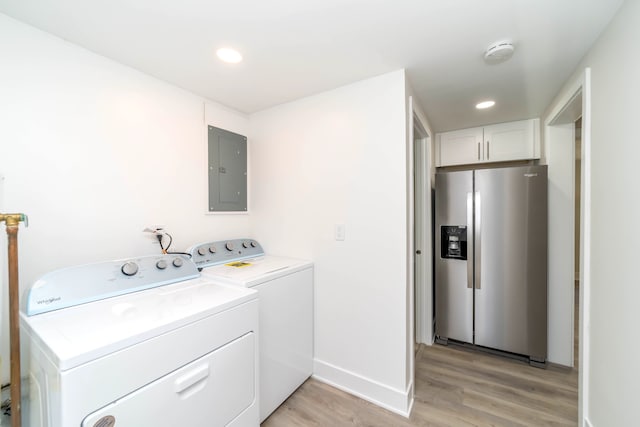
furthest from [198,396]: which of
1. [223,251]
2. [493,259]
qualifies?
[493,259]

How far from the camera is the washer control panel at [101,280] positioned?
1.05 meters

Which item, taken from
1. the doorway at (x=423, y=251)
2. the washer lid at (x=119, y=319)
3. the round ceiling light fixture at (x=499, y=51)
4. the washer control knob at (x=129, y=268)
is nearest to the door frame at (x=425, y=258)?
the doorway at (x=423, y=251)

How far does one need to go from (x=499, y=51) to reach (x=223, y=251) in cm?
223

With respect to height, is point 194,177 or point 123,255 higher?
point 194,177

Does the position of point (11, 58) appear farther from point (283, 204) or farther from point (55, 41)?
point (283, 204)

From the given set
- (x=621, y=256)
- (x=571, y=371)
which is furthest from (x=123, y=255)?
(x=571, y=371)

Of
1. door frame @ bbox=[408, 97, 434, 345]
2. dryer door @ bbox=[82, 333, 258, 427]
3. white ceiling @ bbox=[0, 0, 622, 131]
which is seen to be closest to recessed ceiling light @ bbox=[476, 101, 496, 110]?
white ceiling @ bbox=[0, 0, 622, 131]

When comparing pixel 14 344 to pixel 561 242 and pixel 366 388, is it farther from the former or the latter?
pixel 561 242

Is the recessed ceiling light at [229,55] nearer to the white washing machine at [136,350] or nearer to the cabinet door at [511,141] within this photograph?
the white washing machine at [136,350]

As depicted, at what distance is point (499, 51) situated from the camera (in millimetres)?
1392

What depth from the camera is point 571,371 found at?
6.84ft

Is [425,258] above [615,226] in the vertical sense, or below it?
below

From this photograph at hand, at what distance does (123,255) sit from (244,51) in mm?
1474

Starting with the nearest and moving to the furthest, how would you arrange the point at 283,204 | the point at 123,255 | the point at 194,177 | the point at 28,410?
1. the point at 28,410
2. the point at 123,255
3. the point at 194,177
4. the point at 283,204
